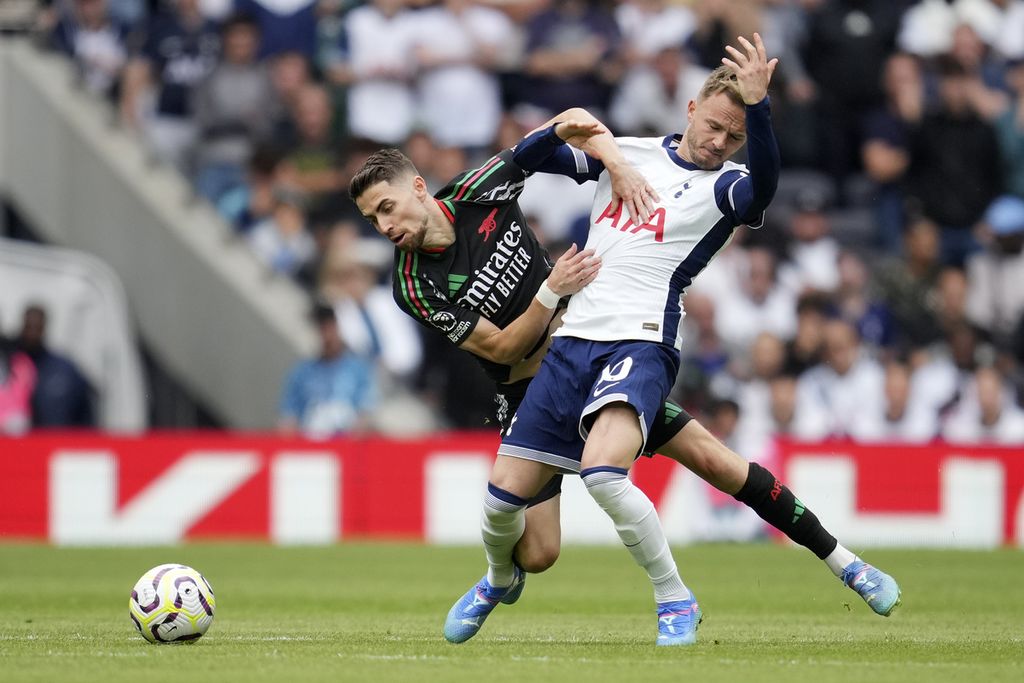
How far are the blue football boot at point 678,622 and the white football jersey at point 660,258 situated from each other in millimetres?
1132

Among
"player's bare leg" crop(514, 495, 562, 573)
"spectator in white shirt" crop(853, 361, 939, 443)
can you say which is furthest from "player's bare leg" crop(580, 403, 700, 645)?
"spectator in white shirt" crop(853, 361, 939, 443)

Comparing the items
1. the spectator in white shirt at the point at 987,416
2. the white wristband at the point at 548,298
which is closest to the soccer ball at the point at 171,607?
the white wristband at the point at 548,298

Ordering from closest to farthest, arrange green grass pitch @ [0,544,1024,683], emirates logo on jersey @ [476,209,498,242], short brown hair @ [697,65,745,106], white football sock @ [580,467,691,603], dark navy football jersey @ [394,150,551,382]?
green grass pitch @ [0,544,1024,683]
white football sock @ [580,467,691,603]
short brown hair @ [697,65,745,106]
dark navy football jersey @ [394,150,551,382]
emirates logo on jersey @ [476,209,498,242]

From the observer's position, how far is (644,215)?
289 inches

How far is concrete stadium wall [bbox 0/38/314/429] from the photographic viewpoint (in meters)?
17.5

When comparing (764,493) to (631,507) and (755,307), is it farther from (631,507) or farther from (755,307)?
(755,307)

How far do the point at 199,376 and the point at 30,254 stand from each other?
2235 mm

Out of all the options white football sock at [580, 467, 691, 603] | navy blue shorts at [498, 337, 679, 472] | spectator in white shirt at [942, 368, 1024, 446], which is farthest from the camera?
spectator in white shirt at [942, 368, 1024, 446]

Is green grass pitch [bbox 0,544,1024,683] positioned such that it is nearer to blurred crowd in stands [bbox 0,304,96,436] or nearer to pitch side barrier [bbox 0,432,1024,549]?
pitch side barrier [bbox 0,432,1024,549]

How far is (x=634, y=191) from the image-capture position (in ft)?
24.2

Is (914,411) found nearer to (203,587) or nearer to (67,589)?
(67,589)

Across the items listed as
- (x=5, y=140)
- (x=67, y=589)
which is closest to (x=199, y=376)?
(x=5, y=140)

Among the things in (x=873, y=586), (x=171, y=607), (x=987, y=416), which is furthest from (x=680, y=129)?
(x=171, y=607)

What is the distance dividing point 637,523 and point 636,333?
83 cm
